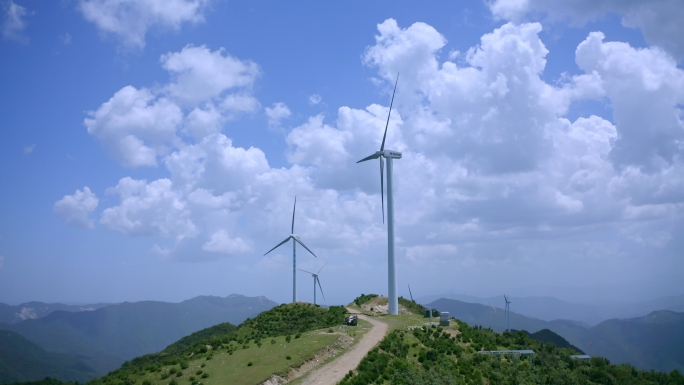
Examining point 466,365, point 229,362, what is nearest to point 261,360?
point 229,362

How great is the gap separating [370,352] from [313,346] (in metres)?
5.99

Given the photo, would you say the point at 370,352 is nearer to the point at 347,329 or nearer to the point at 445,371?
the point at 445,371

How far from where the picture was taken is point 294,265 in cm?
10831

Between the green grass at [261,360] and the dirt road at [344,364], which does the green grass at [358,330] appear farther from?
the green grass at [261,360]

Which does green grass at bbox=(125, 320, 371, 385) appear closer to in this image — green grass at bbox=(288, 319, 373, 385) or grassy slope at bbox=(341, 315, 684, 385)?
green grass at bbox=(288, 319, 373, 385)

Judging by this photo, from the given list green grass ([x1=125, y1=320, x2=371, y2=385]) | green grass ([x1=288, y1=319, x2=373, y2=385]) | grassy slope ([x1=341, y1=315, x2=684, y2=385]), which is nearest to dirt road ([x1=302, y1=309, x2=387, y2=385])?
green grass ([x1=288, y1=319, x2=373, y2=385])

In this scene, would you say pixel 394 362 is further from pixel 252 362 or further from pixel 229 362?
pixel 229 362

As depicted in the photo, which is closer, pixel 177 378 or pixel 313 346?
pixel 177 378

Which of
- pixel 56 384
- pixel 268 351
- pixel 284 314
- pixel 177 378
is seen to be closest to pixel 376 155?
pixel 284 314

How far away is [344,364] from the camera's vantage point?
4481 centimetres

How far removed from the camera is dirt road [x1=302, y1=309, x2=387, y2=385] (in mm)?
40938

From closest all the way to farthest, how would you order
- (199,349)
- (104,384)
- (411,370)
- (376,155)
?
1. (411,370)
2. (104,384)
3. (199,349)
4. (376,155)

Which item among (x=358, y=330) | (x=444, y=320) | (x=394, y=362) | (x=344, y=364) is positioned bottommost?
(x=344, y=364)

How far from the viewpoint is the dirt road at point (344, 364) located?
134 feet
